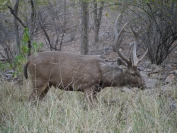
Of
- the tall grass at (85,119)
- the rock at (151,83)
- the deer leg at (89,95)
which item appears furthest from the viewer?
the rock at (151,83)

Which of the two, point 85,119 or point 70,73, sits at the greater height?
point 70,73

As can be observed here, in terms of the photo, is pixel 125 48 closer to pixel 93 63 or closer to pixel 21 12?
pixel 21 12

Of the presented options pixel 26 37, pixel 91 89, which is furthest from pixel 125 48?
pixel 91 89

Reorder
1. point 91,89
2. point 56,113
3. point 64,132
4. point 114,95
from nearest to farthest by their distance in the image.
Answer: point 64,132 < point 56,113 < point 91,89 < point 114,95

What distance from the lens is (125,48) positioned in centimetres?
1747

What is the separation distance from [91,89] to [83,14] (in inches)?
191

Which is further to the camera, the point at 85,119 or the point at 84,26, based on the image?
the point at 84,26

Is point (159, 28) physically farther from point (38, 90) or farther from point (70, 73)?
point (38, 90)

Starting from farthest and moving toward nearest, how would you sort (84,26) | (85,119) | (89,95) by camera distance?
(84,26) → (89,95) → (85,119)

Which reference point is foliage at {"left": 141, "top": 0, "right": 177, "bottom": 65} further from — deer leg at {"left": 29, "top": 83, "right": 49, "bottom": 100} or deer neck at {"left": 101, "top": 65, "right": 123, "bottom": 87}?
deer leg at {"left": 29, "top": 83, "right": 49, "bottom": 100}

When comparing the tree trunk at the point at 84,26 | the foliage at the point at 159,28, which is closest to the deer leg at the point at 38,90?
the tree trunk at the point at 84,26

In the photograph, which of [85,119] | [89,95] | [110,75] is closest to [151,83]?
[110,75]

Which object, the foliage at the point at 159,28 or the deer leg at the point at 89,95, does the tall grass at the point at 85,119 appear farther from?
the foliage at the point at 159,28

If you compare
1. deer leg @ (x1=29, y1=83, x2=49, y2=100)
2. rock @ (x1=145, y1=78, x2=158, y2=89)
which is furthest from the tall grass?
rock @ (x1=145, y1=78, x2=158, y2=89)
